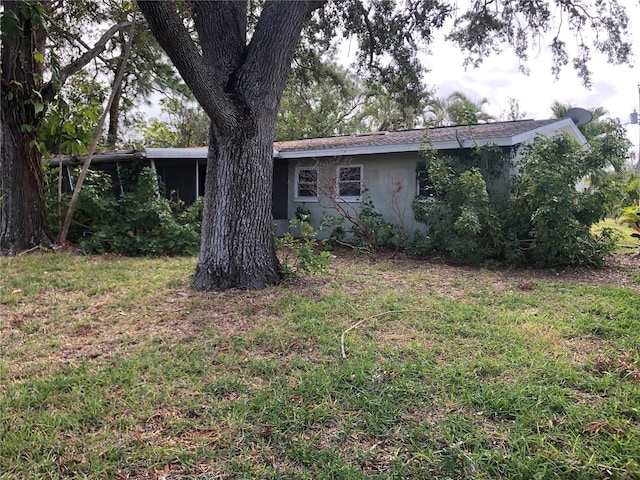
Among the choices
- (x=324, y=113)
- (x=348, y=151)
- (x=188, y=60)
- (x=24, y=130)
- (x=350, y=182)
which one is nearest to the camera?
(x=188, y=60)

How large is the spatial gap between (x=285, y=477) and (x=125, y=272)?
533 centimetres

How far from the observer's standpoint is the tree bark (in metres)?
5.27

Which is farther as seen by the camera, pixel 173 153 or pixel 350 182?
pixel 350 182

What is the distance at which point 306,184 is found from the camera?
11305 mm

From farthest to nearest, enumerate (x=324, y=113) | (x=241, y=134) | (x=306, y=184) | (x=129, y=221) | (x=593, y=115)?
(x=324, y=113), (x=593, y=115), (x=306, y=184), (x=129, y=221), (x=241, y=134)

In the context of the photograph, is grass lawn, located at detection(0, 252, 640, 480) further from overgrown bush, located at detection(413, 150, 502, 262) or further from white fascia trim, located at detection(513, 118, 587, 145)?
white fascia trim, located at detection(513, 118, 587, 145)

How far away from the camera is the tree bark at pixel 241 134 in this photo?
527 centimetres

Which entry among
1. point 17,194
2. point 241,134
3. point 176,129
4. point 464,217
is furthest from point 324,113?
point 241,134

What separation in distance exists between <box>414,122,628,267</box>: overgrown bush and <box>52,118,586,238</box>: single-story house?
132cm

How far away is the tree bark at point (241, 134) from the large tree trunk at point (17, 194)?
4.54 m

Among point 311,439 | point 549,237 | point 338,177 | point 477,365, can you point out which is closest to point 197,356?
point 311,439

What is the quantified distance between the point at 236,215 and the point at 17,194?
17.2 feet

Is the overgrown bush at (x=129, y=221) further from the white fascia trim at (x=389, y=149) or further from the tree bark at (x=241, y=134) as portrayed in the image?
the tree bark at (x=241, y=134)

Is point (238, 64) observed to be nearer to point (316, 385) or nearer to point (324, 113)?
point (316, 385)
